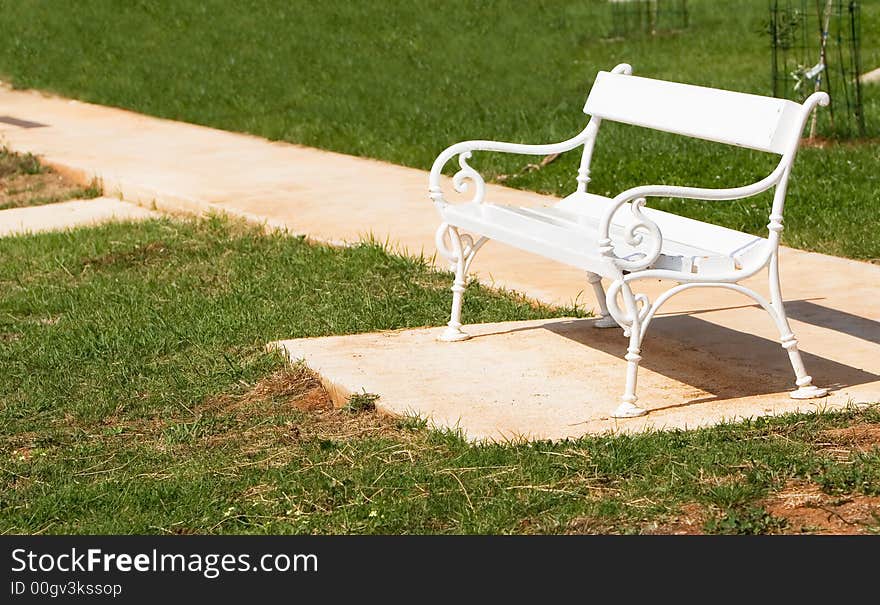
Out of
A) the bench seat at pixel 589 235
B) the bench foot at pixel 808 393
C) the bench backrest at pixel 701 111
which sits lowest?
the bench foot at pixel 808 393

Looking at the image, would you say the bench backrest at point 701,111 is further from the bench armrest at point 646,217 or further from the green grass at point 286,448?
the green grass at point 286,448

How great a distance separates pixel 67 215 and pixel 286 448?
529 centimetres

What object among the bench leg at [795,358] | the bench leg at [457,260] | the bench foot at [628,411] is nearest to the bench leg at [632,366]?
the bench foot at [628,411]

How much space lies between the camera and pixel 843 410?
5.11 m

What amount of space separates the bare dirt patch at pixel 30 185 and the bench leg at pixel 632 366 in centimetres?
634

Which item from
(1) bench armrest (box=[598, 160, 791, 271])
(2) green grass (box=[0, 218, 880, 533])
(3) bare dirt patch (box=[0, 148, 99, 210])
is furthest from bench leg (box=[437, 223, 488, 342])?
(3) bare dirt patch (box=[0, 148, 99, 210])

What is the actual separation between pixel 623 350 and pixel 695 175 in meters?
4.23

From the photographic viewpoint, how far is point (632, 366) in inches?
202

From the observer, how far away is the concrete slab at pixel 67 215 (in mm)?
9562

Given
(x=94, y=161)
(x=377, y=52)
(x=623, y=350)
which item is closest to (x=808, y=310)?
(x=623, y=350)

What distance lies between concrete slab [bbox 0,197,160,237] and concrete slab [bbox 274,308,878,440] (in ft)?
12.3

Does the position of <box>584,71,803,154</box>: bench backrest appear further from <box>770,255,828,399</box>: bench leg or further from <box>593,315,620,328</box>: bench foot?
<box>593,315,620,328</box>: bench foot

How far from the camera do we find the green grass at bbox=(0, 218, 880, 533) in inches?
172

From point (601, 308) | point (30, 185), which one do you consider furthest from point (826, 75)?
point (601, 308)
